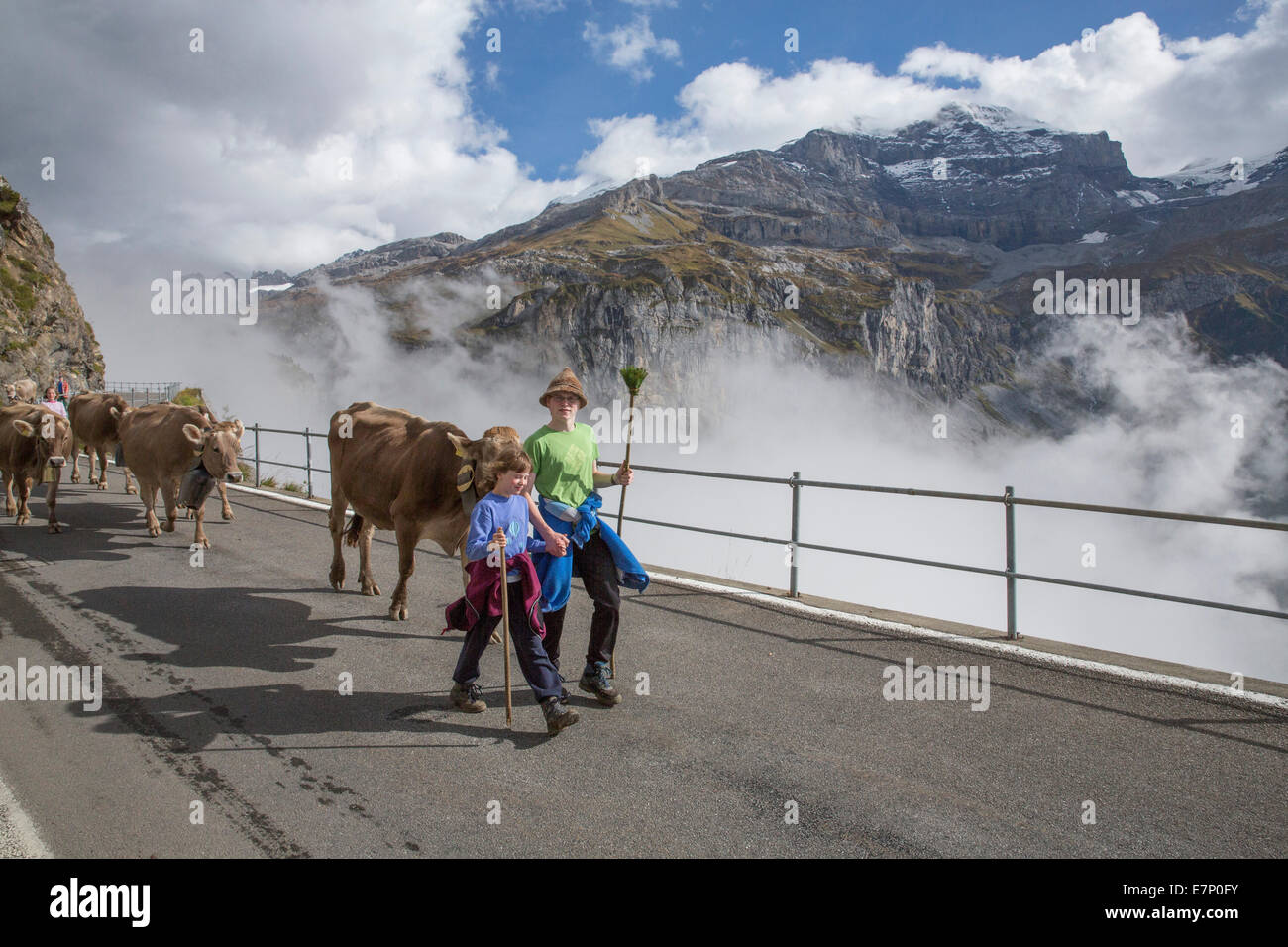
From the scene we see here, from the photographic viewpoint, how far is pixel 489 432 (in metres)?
5.66

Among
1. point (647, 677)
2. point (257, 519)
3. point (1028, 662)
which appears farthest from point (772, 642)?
point (257, 519)

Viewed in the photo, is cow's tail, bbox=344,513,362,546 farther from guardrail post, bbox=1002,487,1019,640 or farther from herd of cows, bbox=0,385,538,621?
guardrail post, bbox=1002,487,1019,640

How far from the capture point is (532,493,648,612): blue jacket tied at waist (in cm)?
539

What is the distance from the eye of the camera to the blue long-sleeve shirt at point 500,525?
496 cm

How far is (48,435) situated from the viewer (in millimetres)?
12320

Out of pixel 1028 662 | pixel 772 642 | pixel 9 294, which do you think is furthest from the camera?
pixel 9 294

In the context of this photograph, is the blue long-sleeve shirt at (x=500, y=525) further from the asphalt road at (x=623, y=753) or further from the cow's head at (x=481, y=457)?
the asphalt road at (x=623, y=753)

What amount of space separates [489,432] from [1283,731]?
18.5ft

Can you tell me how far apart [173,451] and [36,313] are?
1416 inches

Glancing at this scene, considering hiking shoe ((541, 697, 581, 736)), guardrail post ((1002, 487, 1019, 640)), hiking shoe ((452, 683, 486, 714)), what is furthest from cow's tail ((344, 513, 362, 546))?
guardrail post ((1002, 487, 1019, 640))

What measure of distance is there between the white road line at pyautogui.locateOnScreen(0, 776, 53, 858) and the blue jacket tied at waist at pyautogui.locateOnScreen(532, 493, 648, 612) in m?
2.83

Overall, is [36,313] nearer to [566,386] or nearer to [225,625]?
[225,625]

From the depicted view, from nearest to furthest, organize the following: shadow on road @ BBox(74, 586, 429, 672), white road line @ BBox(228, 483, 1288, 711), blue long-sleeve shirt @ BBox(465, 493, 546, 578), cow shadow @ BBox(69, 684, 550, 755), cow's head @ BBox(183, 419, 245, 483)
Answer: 1. blue long-sleeve shirt @ BBox(465, 493, 546, 578)
2. cow shadow @ BBox(69, 684, 550, 755)
3. white road line @ BBox(228, 483, 1288, 711)
4. shadow on road @ BBox(74, 586, 429, 672)
5. cow's head @ BBox(183, 419, 245, 483)
